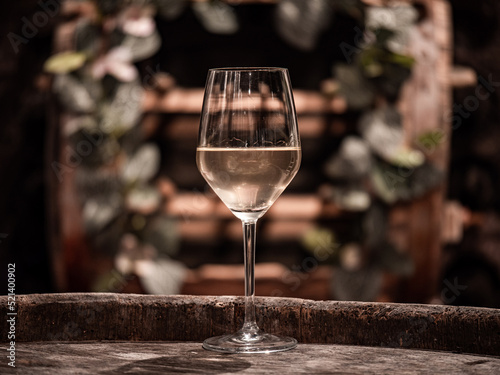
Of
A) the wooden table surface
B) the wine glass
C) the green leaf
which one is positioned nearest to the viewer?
the wooden table surface

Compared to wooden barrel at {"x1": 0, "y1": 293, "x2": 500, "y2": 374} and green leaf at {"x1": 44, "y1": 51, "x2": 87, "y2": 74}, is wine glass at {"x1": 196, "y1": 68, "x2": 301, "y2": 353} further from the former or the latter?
green leaf at {"x1": 44, "y1": 51, "x2": 87, "y2": 74}

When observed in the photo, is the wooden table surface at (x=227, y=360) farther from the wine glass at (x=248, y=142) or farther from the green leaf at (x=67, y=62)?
the green leaf at (x=67, y=62)

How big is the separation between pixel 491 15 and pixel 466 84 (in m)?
0.69

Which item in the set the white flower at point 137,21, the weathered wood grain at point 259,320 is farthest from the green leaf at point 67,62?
the weathered wood grain at point 259,320

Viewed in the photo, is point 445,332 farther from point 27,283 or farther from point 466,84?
point 27,283

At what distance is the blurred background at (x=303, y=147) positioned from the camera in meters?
1.46

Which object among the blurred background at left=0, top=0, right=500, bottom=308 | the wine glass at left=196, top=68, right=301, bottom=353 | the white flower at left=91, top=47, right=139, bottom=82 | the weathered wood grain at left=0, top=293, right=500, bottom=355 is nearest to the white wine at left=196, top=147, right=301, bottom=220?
the wine glass at left=196, top=68, right=301, bottom=353

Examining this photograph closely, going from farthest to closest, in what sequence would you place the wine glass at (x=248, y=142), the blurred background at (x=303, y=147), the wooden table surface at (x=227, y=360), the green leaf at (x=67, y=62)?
1. the green leaf at (x=67, y=62)
2. the blurred background at (x=303, y=147)
3. the wine glass at (x=248, y=142)
4. the wooden table surface at (x=227, y=360)

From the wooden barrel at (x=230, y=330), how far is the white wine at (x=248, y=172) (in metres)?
0.13

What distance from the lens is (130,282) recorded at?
1.52m

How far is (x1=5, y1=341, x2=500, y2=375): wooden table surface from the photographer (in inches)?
24.0

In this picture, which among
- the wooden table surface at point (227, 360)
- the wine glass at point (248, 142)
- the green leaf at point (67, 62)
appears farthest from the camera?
the green leaf at point (67, 62)

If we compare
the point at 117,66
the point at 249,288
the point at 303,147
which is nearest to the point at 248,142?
the point at 249,288

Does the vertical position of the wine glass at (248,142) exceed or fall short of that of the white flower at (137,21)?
it falls short
